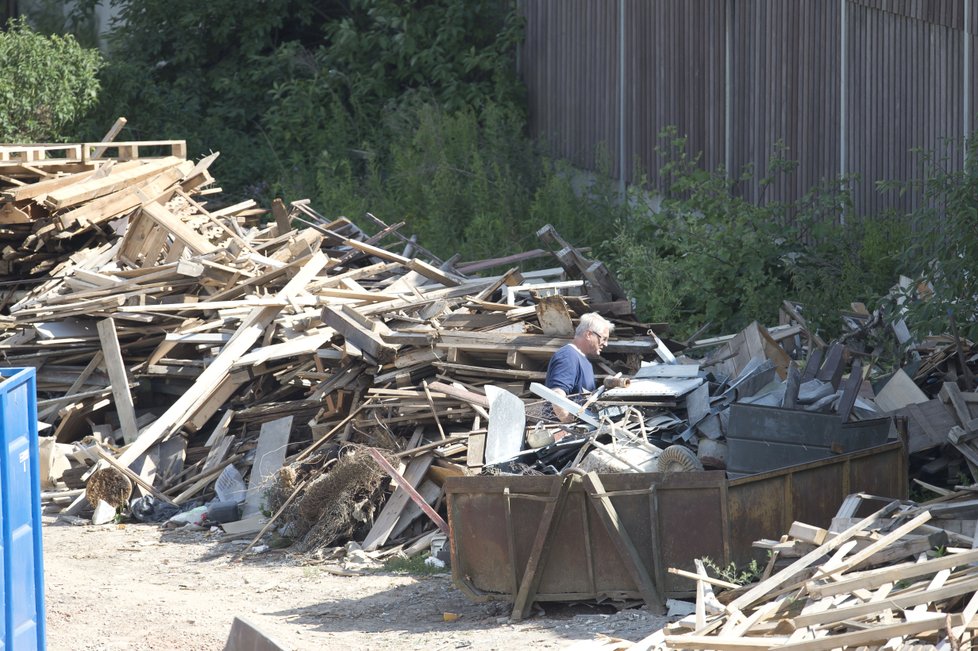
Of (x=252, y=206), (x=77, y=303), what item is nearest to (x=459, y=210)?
(x=252, y=206)

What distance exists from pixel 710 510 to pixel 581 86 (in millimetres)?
12806

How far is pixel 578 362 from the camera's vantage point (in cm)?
909

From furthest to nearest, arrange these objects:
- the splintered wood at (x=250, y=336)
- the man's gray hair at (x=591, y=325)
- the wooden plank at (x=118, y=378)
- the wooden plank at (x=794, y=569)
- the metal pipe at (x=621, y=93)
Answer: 1. the metal pipe at (x=621, y=93)
2. the wooden plank at (x=118, y=378)
3. the splintered wood at (x=250, y=336)
4. the man's gray hair at (x=591, y=325)
5. the wooden plank at (x=794, y=569)

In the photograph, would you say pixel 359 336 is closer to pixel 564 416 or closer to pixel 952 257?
pixel 564 416

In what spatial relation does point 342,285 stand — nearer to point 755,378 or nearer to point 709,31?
point 755,378

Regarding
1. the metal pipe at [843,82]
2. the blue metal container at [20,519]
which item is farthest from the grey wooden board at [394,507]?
the metal pipe at [843,82]

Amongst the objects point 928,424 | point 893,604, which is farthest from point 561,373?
point 893,604

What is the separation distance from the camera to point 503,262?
13336mm

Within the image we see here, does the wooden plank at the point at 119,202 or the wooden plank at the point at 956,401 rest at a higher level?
the wooden plank at the point at 119,202

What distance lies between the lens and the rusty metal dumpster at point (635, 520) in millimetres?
7098

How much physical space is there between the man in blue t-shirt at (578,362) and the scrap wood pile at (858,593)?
93.4 inches

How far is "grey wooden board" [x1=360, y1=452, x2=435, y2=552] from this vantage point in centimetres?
901

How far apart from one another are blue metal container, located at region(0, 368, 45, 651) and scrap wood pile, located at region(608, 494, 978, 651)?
280 centimetres

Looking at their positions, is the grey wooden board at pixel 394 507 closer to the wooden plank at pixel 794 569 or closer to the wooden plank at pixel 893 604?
the wooden plank at pixel 794 569
